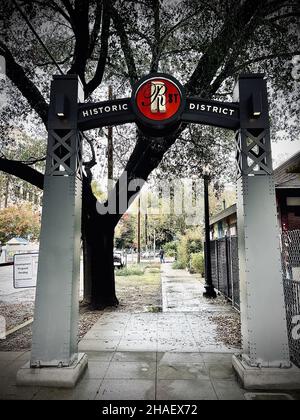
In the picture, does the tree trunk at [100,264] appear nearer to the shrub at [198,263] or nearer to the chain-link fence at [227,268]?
the chain-link fence at [227,268]

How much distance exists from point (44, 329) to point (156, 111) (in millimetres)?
3893

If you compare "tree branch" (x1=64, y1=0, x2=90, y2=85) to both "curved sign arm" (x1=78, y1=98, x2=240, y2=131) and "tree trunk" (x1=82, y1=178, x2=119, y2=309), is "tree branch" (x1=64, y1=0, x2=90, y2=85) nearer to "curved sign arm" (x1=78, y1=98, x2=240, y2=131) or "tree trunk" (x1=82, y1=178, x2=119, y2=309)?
"tree trunk" (x1=82, y1=178, x2=119, y2=309)

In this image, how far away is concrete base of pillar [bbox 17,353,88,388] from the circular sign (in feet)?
13.2

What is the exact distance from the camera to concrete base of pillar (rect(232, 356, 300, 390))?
4.31 meters

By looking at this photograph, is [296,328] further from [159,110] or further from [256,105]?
[159,110]

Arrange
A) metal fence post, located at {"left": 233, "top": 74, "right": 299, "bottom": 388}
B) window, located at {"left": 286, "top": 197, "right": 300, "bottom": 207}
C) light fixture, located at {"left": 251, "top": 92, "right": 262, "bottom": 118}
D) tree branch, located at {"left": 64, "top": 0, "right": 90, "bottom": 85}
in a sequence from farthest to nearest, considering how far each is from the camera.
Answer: window, located at {"left": 286, "top": 197, "right": 300, "bottom": 207}
tree branch, located at {"left": 64, "top": 0, "right": 90, "bottom": 85}
light fixture, located at {"left": 251, "top": 92, "right": 262, "bottom": 118}
metal fence post, located at {"left": 233, "top": 74, "right": 299, "bottom": 388}

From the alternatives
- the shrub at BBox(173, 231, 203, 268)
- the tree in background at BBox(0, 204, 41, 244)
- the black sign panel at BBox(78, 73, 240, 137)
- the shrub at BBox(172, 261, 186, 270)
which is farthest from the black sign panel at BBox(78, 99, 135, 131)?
the tree in background at BBox(0, 204, 41, 244)

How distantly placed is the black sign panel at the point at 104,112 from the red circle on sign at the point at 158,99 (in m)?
0.27

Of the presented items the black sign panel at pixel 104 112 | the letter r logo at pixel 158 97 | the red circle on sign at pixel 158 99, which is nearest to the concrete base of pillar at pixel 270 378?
the red circle on sign at pixel 158 99

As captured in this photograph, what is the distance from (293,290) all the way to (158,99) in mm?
4046

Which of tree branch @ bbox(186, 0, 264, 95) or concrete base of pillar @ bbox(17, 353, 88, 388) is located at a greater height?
tree branch @ bbox(186, 0, 264, 95)

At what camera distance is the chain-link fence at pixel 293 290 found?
5.23 m

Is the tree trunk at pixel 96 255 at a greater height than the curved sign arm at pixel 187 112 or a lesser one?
lesser
